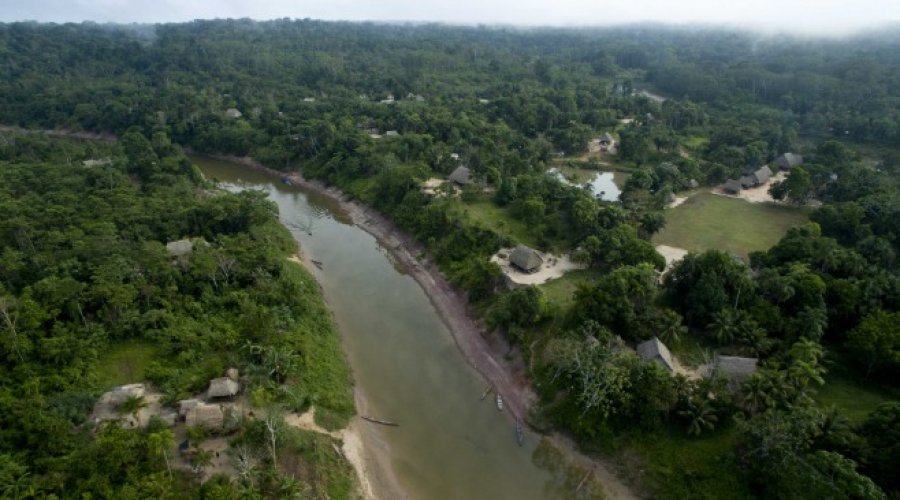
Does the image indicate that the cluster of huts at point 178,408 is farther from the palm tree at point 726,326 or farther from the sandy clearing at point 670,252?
the sandy clearing at point 670,252

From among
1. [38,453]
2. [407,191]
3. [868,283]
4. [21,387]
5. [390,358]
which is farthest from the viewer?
[407,191]

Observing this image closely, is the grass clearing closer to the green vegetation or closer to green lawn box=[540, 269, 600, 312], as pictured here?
green lawn box=[540, 269, 600, 312]

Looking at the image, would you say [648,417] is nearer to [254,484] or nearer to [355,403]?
[355,403]

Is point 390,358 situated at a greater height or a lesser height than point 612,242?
lesser

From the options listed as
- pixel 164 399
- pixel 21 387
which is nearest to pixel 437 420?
pixel 164 399

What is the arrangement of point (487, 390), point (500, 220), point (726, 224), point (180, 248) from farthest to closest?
point (726, 224), point (500, 220), point (180, 248), point (487, 390)

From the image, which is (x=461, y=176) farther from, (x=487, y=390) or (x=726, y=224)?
(x=487, y=390)

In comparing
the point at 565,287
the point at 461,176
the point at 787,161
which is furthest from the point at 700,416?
the point at 787,161
